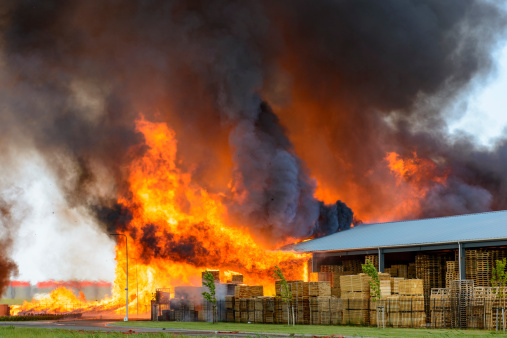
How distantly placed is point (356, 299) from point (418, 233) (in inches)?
475

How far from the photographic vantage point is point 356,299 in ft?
179

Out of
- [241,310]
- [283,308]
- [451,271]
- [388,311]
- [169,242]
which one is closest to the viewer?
[388,311]

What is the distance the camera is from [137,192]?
263 feet

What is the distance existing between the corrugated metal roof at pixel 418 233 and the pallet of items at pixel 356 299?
6781 millimetres

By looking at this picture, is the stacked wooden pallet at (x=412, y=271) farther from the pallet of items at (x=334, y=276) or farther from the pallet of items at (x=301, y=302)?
the pallet of items at (x=301, y=302)

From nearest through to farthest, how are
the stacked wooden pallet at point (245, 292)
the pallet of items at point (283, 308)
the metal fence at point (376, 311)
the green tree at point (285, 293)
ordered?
1. the metal fence at point (376, 311)
2. the green tree at point (285, 293)
3. the pallet of items at point (283, 308)
4. the stacked wooden pallet at point (245, 292)

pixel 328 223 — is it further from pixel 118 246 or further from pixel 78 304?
pixel 78 304

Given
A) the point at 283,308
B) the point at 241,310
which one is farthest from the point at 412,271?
the point at 241,310

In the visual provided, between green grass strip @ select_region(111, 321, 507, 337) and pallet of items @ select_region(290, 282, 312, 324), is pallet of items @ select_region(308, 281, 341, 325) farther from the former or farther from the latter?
green grass strip @ select_region(111, 321, 507, 337)

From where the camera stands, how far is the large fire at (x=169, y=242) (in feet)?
240

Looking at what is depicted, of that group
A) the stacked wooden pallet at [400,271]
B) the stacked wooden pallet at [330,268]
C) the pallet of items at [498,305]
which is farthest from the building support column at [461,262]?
the stacked wooden pallet at [330,268]

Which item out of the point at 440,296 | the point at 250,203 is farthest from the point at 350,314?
the point at 250,203

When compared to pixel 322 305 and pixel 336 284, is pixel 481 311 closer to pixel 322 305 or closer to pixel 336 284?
pixel 322 305

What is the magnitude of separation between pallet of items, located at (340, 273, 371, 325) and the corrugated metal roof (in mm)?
6781
